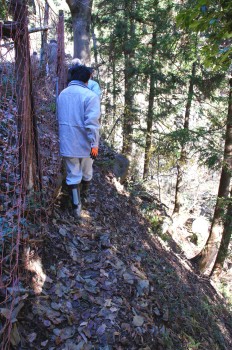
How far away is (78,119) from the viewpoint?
4.57 meters

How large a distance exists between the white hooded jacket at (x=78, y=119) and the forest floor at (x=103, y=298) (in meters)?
1.07

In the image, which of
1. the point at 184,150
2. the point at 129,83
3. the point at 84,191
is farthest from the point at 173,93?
the point at 84,191

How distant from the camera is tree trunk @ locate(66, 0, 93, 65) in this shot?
738 centimetres

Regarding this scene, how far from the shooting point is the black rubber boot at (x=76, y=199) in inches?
192

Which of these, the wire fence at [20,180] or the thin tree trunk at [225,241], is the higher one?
the wire fence at [20,180]

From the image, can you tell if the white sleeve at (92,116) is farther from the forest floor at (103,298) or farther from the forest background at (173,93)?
the forest background at (173,93)

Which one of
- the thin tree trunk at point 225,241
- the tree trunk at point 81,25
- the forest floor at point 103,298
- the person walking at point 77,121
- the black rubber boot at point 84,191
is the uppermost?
the tree trunk at point 81,25

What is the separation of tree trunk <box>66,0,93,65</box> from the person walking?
3421mm

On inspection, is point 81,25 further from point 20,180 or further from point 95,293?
point 95,293

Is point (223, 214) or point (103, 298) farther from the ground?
point (103, 298)

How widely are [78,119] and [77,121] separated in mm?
34

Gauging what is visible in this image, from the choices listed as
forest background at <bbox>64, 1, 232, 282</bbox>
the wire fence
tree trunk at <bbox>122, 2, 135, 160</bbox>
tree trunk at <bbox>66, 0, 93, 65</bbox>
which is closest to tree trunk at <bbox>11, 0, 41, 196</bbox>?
the wire fence

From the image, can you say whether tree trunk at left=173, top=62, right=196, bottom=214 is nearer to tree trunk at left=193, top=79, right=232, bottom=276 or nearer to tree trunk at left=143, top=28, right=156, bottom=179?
tree trunk at left=143, top=28, right=156, bottom=179

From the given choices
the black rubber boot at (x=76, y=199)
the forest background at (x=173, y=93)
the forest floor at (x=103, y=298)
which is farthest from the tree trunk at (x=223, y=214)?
the black rubber boot at (x=76, y=199)
